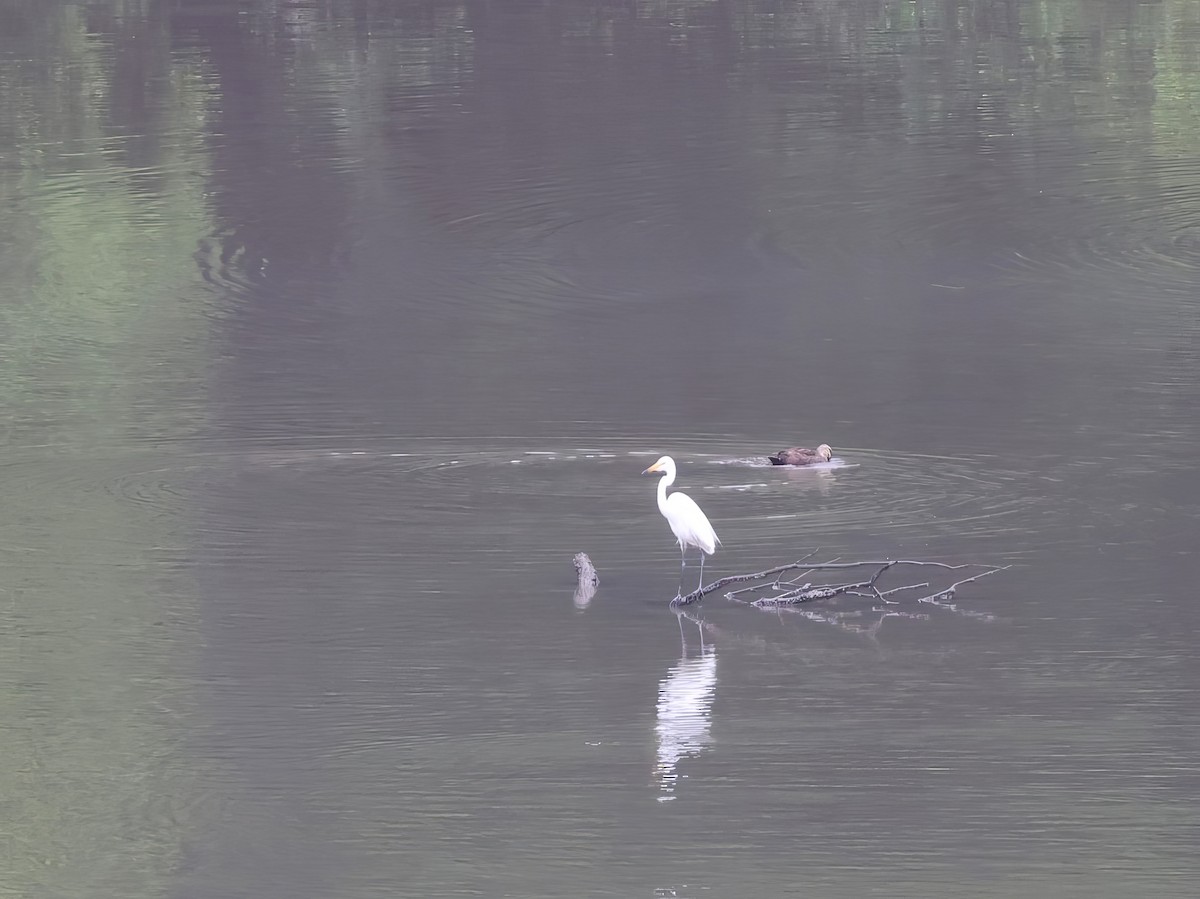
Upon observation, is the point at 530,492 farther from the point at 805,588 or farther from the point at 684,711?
the point at 684,711

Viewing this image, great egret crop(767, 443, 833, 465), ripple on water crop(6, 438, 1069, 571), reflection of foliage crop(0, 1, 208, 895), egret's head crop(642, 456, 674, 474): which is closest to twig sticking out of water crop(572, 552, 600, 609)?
ripple on water crop(6, 438, 1069, 571)

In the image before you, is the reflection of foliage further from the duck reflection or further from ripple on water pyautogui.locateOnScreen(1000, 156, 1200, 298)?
ripple on water pyautogui.locateOnScreen(1000, 156, 1200, 298)

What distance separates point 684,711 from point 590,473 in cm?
430

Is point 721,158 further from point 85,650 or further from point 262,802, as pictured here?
point 262,802

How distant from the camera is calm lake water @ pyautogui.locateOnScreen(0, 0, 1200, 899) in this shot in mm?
7578

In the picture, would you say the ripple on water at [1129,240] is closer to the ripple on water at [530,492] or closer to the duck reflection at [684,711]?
the ripple on water at [530,492]

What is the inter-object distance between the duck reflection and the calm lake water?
0.13ft

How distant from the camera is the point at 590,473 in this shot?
12.9 metres

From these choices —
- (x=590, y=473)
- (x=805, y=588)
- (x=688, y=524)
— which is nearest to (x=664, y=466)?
(x=688, y=524)

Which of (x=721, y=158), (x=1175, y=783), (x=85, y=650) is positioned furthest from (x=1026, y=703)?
(x=721, y=158)

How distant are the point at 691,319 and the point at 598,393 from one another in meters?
2.73

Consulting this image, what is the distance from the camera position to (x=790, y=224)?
21.4m

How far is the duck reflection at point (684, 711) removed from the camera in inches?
316

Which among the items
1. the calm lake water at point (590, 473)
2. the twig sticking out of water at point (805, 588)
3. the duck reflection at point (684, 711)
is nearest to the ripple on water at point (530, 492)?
the calm lake water at point (590, 473)
